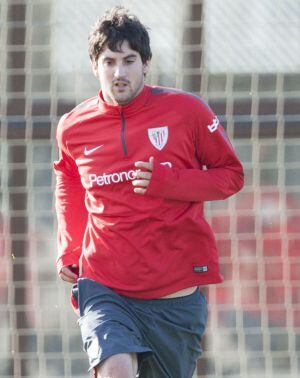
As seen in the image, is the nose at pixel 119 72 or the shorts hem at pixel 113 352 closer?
the shorts hem at pixel 113 352

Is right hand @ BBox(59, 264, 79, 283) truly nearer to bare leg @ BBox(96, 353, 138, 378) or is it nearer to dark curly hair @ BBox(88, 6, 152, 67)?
bare leg @ BBox(96, 353, 138, 378)

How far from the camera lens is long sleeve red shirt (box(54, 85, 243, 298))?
411cm

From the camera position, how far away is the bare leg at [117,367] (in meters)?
3.80

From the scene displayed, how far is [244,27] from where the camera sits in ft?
18.1

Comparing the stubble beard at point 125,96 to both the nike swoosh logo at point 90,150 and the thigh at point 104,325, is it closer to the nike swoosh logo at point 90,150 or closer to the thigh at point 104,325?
the nike swoosh logo at point 90,150

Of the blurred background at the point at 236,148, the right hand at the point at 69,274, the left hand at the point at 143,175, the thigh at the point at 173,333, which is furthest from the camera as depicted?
the blurred background at the point at 236,148

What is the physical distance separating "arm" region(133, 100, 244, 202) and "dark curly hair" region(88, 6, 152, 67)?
339 millimetres

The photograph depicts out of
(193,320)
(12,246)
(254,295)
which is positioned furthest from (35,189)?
(193,320)

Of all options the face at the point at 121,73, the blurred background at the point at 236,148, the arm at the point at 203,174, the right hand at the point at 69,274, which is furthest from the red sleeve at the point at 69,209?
the blurred background at the point at 236,148

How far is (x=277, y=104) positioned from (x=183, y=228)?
1565 millimetres

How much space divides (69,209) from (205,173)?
0.59 meters

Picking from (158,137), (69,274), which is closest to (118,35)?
(158,137)

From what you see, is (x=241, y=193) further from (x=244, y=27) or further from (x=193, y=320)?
(x=193, y=320)

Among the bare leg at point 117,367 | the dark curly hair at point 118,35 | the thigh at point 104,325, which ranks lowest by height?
the bare leg at point 117,367
